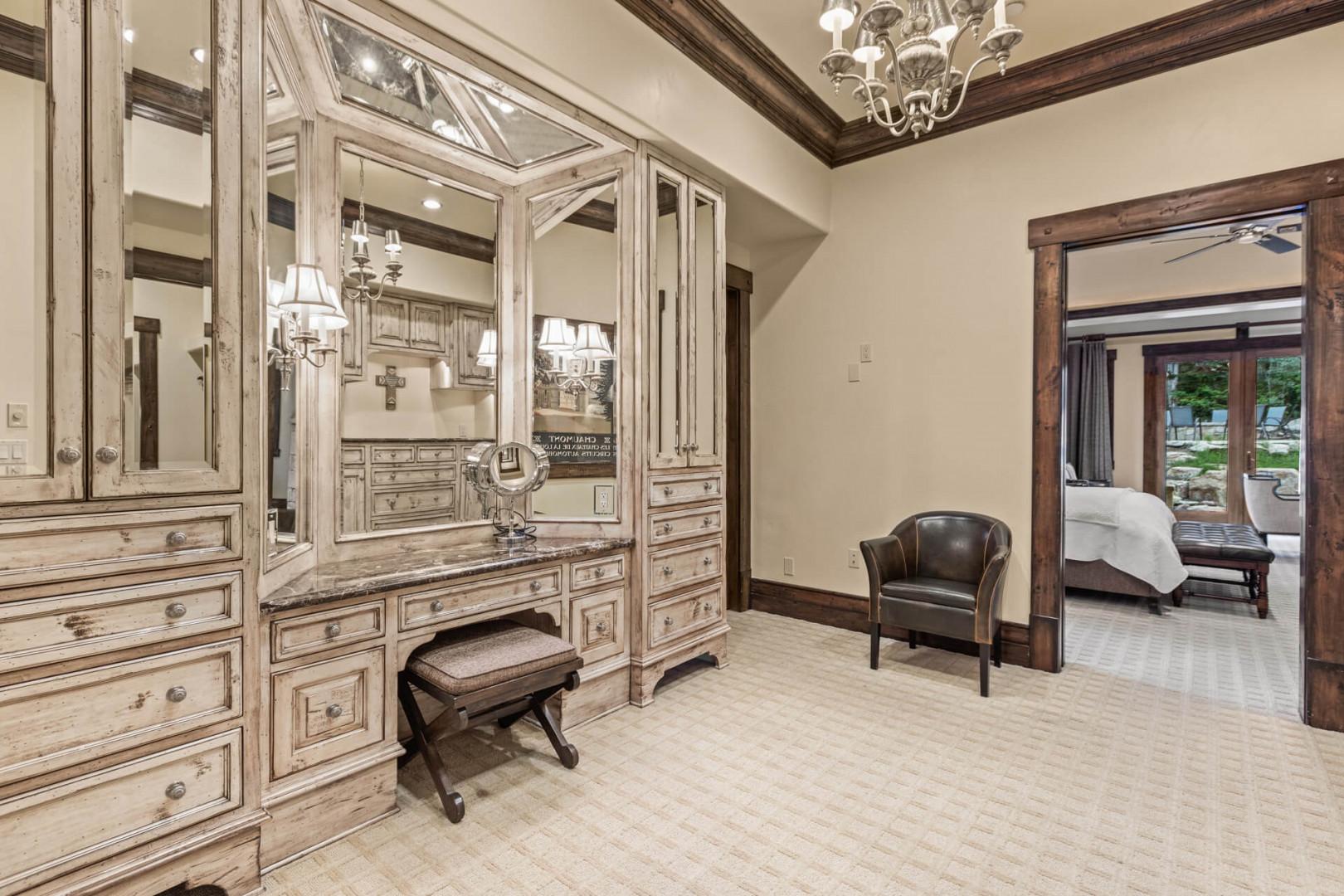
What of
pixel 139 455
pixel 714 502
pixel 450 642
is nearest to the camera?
pixel 139 455

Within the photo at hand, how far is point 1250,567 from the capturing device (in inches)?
182

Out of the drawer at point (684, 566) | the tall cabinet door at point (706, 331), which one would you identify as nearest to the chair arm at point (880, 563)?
the drawer at point (684, 566)

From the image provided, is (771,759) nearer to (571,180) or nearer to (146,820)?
(146,820)

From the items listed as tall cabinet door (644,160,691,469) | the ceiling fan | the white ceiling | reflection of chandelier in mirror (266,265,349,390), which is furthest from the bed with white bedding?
reflection of chandelier in mirror (266,265,349,390)

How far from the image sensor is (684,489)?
10.9ft

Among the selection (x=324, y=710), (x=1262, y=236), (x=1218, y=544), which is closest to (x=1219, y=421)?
Result: (x=1218, y=544)

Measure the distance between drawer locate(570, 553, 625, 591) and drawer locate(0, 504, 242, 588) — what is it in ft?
4.47

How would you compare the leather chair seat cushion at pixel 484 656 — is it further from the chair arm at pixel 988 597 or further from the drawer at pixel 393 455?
the chair arm at pixel 988 597

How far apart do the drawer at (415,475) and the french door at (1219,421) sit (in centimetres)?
953

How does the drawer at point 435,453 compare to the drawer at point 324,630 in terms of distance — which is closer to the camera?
the drawer at point 324,630

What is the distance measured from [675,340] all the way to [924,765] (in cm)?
222

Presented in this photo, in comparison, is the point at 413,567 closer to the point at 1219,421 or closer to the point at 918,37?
the point at 918,37

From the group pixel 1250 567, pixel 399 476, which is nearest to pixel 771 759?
pixel 399 476

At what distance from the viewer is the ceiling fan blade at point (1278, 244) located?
15.0ft
